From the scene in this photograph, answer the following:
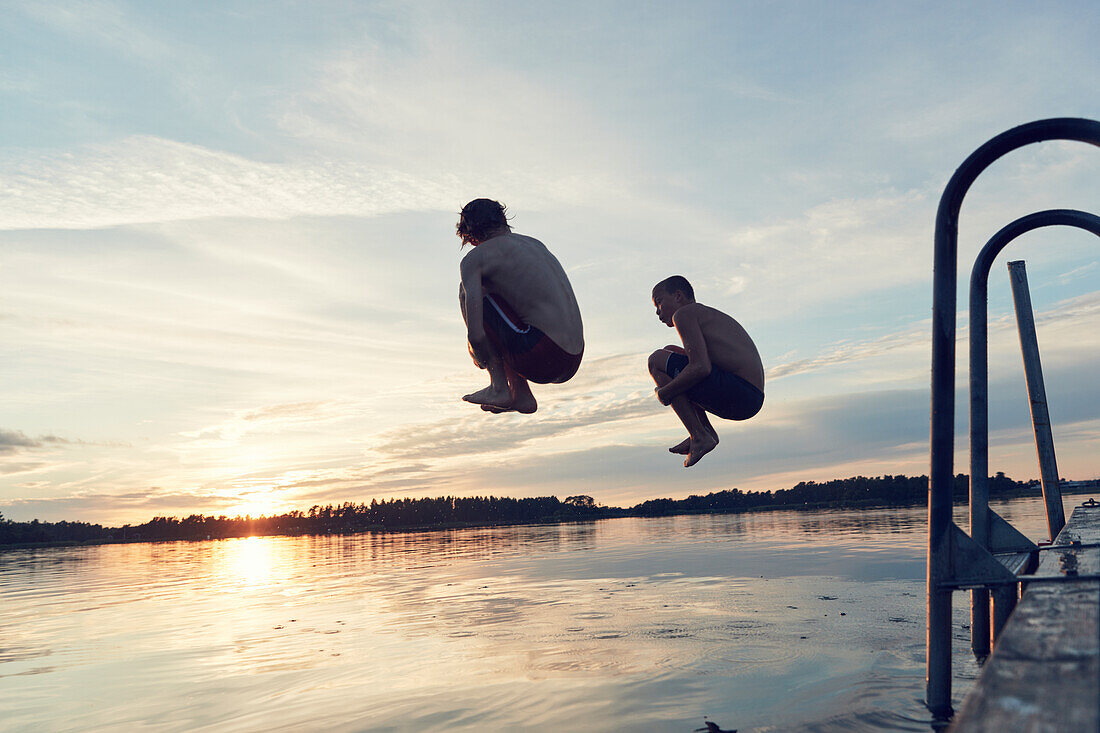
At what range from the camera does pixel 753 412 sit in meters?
5.08

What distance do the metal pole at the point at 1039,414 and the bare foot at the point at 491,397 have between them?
Answer: 719 centimetres

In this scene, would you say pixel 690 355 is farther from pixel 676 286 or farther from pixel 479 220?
pixel 479 220

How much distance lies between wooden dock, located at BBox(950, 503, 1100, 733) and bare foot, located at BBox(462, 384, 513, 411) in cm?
272

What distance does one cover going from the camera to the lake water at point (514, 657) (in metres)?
10.6

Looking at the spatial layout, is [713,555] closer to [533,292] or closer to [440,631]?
[440,631]

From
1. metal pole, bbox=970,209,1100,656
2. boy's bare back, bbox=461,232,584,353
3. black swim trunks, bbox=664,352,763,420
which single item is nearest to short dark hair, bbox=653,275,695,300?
black swim trunks, bbox=664,352,763,420

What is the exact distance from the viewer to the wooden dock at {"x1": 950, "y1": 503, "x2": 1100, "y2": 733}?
1.41 meters

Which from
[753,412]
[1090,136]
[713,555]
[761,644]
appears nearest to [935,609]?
[753,412]

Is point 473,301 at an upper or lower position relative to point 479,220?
lower

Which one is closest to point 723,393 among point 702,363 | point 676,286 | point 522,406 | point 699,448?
point 702,363

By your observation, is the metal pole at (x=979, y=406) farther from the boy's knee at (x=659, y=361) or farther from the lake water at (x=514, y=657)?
the lake water at (x=514, y=657)

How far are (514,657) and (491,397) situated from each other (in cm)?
1184

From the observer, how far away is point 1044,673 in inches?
65.4

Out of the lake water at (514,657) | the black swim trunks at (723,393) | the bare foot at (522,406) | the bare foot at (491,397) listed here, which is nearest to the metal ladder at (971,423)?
the black swim trunks at (723,393)
